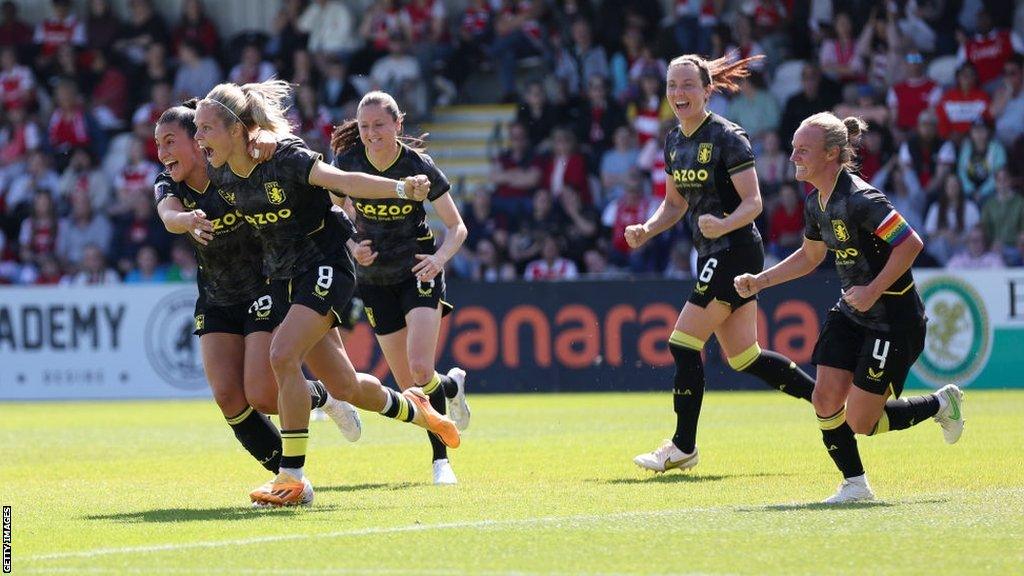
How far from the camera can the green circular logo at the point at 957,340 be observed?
59.7 feet

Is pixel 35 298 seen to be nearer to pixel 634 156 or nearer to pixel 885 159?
pixel 634 156

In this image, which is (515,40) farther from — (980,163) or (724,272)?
(724,272)

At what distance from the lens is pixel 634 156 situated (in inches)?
878

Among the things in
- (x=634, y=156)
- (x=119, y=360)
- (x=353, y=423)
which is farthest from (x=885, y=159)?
(x=353, y=423)

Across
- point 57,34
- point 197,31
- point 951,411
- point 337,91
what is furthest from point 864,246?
point 57,34

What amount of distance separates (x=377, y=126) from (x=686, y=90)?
191 centimetres

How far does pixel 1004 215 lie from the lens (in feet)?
64.8

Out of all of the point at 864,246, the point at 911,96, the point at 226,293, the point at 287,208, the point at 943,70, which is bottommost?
the point at 226,293

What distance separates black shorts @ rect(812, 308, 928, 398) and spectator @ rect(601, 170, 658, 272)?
12294 mm

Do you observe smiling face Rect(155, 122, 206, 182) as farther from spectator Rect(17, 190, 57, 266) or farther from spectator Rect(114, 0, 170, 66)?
spectator Rect(114, 0, 170, 66)

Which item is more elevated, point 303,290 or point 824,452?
point 303,290

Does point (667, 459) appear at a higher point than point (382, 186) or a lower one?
lower

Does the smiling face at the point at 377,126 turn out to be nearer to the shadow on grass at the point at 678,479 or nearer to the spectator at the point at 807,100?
the shadow on grass at the point at 678,479

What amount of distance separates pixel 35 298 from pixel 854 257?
14973 millimetres
